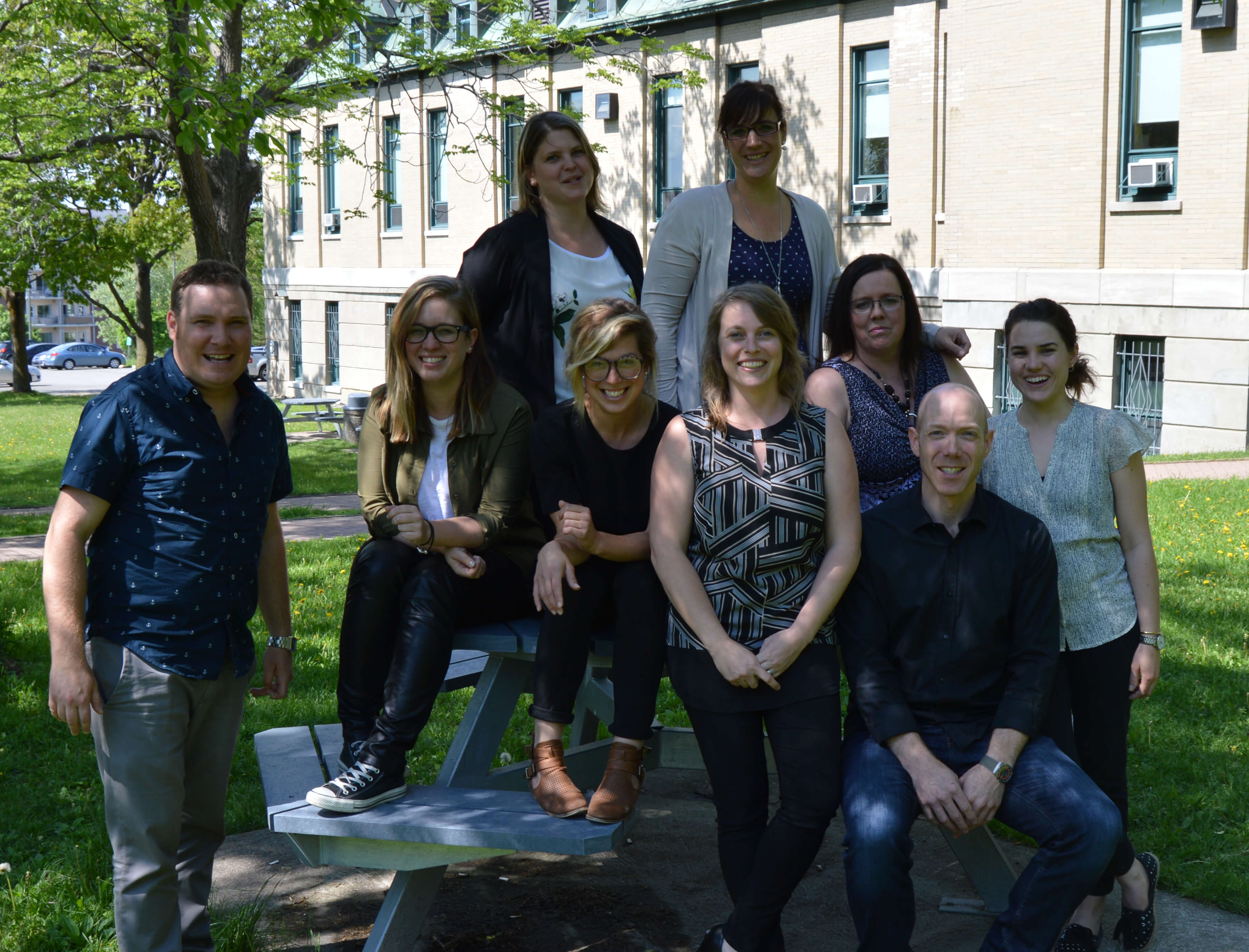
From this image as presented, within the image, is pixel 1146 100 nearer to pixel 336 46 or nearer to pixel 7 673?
pixel 336 46

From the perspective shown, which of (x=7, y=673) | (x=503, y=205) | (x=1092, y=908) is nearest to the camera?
(x=1092, y=908)

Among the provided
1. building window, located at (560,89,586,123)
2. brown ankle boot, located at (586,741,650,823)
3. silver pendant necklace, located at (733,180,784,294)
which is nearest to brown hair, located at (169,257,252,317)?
brown ankle boot, located at (586,741,650,823)

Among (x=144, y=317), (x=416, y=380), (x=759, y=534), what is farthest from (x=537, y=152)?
(x=144, y=317)

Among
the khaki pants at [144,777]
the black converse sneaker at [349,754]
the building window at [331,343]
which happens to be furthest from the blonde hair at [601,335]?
the building window at [331,343]

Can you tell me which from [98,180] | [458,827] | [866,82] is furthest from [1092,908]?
[98,180]

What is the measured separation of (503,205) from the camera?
85.6 feet

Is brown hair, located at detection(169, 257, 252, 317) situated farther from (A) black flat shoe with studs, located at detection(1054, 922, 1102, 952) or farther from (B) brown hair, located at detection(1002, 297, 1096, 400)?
(A) black flat shoe with studs, located at detection(1054, 922, 1102, 952)

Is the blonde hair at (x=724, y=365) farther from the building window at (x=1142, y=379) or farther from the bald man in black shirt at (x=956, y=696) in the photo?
the building window at (x=1142, y=379)

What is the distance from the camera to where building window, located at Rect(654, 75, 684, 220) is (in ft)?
73.2

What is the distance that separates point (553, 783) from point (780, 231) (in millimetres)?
2170

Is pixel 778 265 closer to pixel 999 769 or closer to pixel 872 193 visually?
pixel 999 769

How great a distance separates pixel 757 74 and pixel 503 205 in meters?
7.25

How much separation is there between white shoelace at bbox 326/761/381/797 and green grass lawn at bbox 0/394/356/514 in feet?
25.3

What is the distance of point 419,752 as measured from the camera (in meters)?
5.62
